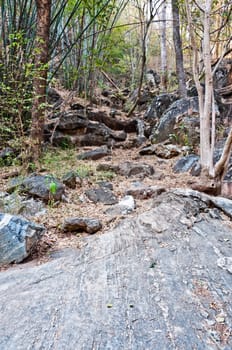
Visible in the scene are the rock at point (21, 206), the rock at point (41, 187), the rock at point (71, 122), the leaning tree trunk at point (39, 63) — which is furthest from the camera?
the rock at point (71, 122)

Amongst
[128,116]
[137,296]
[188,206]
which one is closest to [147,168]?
[188,206]

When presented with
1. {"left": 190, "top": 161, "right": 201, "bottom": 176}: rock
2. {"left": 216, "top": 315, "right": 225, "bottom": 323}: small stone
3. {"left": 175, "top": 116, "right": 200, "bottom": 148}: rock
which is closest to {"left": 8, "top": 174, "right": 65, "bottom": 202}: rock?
{"left": 190, "top": 161, "right": 201, "bottom": 176}: rock

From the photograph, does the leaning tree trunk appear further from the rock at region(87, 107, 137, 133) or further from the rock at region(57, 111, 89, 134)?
the rock at region(87, 107, 137, 133)

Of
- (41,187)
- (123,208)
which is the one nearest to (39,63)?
(41,187)

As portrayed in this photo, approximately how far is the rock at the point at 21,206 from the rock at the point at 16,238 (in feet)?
1.58

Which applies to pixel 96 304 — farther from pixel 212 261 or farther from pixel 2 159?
pixel 2 159

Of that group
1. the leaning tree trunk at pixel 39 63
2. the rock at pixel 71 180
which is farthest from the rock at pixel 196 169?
the leaning tree trunk at pixel 39 63

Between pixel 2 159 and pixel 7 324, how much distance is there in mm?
3084

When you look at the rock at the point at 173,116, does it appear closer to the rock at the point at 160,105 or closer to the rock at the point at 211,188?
the rock at the point at 160,105

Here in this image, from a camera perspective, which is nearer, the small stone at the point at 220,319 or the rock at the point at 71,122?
the small stone at the point at 220,319

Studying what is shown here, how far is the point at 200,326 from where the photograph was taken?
1037 mm

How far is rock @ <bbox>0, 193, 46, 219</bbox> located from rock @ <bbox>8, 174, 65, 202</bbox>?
0.29ft

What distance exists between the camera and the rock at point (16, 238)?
1689mm

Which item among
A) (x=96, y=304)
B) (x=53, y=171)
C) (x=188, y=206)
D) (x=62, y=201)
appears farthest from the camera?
(x=53, y=171)
